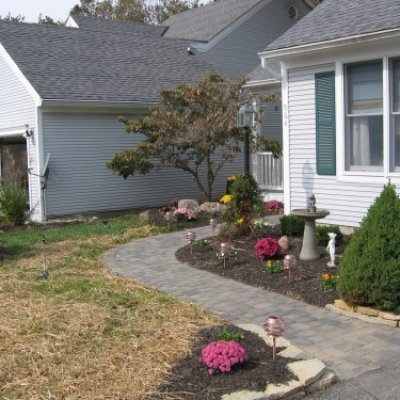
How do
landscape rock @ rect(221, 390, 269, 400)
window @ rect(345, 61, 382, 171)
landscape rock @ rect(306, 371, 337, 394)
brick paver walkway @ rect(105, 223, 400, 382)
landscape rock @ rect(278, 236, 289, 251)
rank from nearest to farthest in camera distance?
landscape rock @ rect(221, 390, 269, 400)
landscape rock @ rect(306, 371, 337, 394)
brick paver walkway @ rect(105, 223, 400, 382)
landscape rock @ rect(278, 236, 289, 251)
window @ rect(345, 61, 382, 171)

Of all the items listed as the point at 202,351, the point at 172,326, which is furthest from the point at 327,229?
the point at 202,351

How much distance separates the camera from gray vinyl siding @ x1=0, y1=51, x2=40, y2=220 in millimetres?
14711

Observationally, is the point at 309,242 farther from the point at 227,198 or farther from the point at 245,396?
the point at 245,396

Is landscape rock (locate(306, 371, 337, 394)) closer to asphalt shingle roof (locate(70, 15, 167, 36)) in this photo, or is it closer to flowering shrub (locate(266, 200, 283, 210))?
flowering shrub (locate(266, 200, 283, 210))

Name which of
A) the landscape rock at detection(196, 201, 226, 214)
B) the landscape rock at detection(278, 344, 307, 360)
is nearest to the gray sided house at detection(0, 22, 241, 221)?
the landscape rock at detection(196, 201, 226, 214)

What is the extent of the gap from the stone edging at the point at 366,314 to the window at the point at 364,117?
12.1 ft

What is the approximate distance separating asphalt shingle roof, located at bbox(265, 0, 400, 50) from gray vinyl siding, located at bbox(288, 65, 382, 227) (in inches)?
20.9

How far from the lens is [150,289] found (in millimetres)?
7328

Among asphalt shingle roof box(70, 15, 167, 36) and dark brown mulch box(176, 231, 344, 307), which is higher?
asphalt shingle roof box(70, 15, 167, 36)

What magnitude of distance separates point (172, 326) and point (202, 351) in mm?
1066

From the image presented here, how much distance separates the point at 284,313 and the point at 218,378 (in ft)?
6.63

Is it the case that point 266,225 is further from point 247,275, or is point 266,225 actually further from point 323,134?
point 247,275

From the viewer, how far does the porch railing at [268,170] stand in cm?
1472

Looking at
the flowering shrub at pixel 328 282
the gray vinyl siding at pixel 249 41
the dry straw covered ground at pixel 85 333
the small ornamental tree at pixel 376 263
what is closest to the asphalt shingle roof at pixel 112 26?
the gray vinyl siding at pixel 249 41
